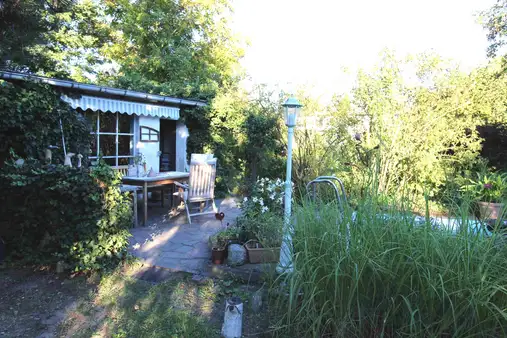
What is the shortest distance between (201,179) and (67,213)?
2.49 metres

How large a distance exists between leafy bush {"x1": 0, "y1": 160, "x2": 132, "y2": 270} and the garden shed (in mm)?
2617

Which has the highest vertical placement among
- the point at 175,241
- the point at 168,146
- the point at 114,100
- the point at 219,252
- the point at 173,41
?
the point at 173,41

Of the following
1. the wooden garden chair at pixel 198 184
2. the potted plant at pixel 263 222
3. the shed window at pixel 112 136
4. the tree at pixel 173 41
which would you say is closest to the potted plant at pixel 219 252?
the potted plant at pixel 263 222

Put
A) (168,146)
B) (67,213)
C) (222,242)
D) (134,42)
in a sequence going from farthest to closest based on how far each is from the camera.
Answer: (134,42)
(168,146)
(222,242)
(67,213)

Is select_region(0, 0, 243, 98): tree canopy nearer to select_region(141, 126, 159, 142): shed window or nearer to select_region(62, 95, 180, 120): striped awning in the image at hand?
select_region(62, 95, 180, 120): striped awning

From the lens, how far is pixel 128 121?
7359 millimetres

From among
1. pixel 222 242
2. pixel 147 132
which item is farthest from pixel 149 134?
pixel 222 242

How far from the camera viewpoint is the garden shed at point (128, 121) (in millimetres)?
6000

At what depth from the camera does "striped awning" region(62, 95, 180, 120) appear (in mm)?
5942

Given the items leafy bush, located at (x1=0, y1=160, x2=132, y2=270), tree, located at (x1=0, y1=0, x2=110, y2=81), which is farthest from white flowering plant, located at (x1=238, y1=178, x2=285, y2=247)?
tree, located at (x1=0, y1=0, x2=110, y2=81)

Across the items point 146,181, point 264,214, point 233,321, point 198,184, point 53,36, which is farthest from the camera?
point 53,36

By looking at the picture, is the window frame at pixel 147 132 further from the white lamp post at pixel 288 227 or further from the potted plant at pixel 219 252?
the white lamp post at pixel 288 227

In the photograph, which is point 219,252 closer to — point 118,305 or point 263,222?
point 263,222

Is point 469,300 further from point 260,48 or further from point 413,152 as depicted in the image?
point 260,48
